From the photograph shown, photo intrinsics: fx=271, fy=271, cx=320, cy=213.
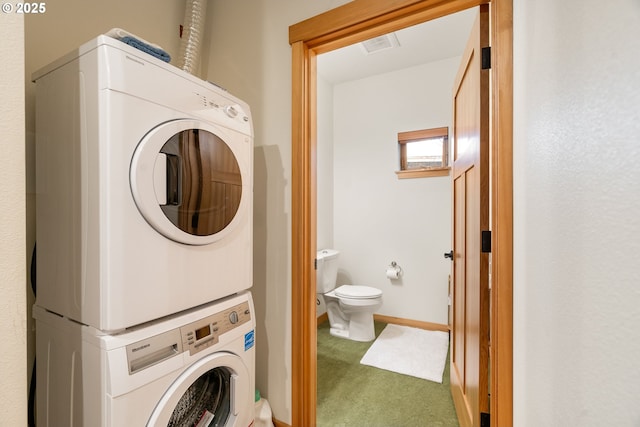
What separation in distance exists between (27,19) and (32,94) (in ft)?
0.91

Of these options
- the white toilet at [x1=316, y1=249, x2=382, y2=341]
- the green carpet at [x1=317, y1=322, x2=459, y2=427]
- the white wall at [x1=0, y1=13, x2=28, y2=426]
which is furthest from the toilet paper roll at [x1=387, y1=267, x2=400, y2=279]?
the white wall at [x1=0, y1=13, x2=28, y2=426]

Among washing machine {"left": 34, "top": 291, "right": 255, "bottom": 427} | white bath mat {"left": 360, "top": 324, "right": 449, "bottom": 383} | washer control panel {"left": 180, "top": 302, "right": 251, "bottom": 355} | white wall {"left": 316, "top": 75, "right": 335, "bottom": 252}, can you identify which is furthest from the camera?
white wall {"left": 316, "top": 75, "right": 335, "bottom": 252}

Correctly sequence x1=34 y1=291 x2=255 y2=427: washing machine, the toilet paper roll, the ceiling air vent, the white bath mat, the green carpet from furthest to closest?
the toilet paper roll, the ceiling air vent, the white bath mat, the green carpet, x1=34 y1=291 x2=255 y2=427: washing machine

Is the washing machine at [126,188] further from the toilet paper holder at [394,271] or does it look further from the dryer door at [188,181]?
the toilet paper holder at [394,271]

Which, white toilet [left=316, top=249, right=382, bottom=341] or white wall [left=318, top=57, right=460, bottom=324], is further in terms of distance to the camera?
white wall [left=318, top=57, right=460, bottom=324]

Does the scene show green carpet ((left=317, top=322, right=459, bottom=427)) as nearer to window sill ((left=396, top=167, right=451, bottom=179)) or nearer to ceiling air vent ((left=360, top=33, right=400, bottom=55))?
window sill ((left=396, top=167, right=451, bottom=179))

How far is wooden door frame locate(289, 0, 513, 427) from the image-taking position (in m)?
0.98

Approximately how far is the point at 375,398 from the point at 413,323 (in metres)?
1.28

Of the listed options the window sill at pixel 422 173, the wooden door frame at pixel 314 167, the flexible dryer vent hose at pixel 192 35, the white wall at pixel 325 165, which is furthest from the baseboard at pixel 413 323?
the flexible dryer vent hose at pixel 192 35

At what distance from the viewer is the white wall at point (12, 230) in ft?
1.52

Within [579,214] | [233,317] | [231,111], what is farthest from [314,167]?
[579,214]

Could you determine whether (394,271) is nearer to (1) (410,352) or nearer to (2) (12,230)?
(1) (410,352)

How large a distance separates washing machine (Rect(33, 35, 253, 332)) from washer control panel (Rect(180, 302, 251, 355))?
72mm

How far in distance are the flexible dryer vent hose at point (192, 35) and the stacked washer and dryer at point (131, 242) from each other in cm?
60
